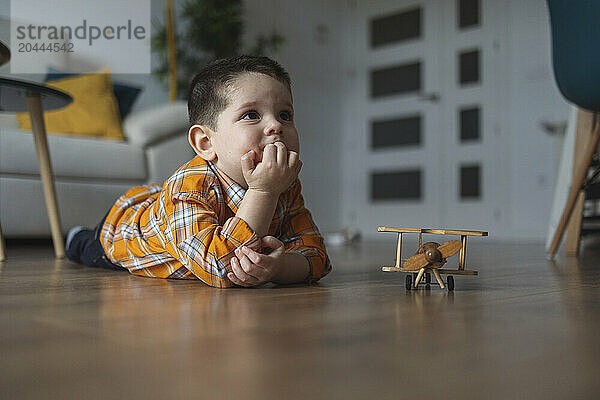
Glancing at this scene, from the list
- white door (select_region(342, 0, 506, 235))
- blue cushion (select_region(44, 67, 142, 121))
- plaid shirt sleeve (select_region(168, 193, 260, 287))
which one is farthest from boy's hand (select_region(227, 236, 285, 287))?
white door (select_region(342, 0, 506, 235))

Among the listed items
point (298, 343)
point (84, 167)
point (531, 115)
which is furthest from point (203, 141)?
point (531, 115)

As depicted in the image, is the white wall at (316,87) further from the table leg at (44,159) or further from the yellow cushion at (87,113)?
the table leg at (44,159)

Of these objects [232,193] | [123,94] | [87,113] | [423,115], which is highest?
[423,115]

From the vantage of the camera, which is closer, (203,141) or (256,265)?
(256,265)

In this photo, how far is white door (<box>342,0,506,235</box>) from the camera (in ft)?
15.5

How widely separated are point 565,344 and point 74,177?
88.4 inches

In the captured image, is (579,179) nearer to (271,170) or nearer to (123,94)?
(271,170)

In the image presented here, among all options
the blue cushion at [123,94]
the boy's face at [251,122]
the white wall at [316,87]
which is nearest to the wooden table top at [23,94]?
the boy's face at [251,122]

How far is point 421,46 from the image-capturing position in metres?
5.12

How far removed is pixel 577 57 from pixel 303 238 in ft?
3.55

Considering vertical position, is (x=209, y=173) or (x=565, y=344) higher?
(x=209, y=173)

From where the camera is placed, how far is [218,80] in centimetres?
109

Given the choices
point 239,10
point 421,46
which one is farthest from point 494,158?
point 239,10

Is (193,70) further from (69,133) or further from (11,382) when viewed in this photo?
(11,382)
